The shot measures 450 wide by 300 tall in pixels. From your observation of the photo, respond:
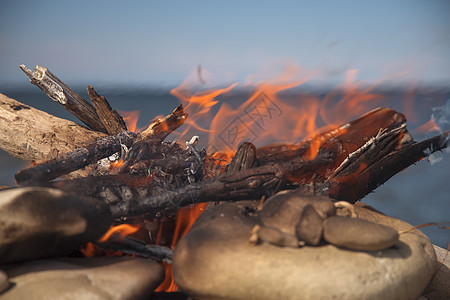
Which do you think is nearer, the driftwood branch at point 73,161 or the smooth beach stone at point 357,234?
the smooth beach stone at point 357,234

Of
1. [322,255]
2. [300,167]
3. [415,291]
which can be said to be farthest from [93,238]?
[415,291]

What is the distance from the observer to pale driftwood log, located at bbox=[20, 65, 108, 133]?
452 centimetres

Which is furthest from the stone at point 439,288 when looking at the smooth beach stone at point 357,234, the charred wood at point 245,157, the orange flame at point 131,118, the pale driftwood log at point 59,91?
the pale driftwood log at point 59,91

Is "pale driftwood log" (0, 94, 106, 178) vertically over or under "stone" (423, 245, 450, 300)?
over

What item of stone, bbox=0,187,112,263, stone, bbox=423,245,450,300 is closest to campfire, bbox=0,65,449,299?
stone, bbox=0,187,112,263

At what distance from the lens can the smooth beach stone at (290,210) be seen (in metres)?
2.38

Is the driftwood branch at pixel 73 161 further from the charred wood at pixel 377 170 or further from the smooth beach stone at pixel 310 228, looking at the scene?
the charred wood at pixel 377 170

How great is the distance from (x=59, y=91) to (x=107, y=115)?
68 centimetres

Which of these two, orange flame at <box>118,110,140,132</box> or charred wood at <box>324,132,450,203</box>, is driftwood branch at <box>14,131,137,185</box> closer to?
orange flame at <box>118,110,140,132</box>

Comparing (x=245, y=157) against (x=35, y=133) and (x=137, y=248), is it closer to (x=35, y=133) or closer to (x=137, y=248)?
(x=137, y=248)

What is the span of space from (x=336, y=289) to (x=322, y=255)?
22cm

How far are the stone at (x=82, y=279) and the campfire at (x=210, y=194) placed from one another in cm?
2

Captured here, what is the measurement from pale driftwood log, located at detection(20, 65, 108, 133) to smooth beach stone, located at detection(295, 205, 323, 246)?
3.69m

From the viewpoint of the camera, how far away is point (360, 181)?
364 centimetres
